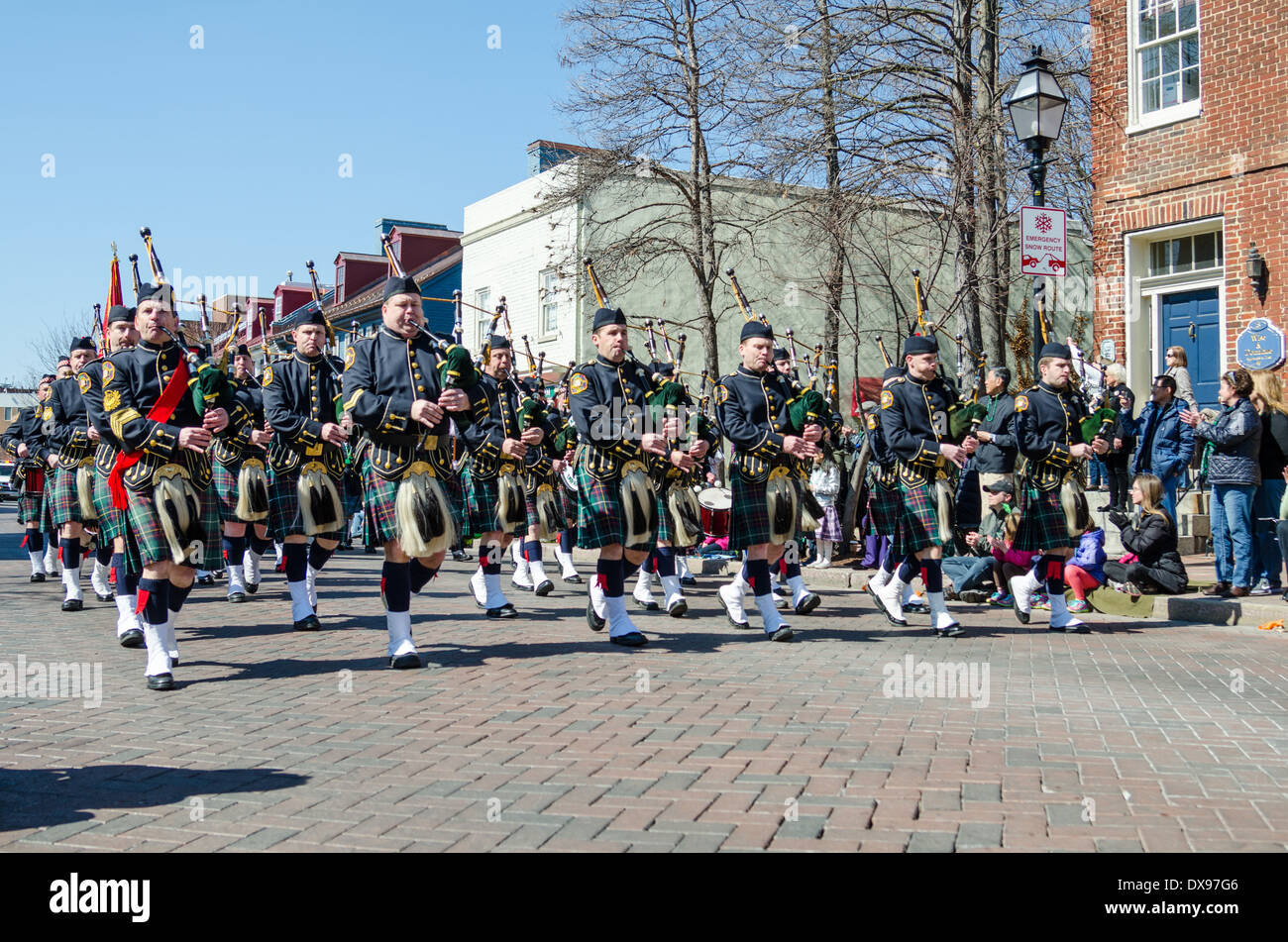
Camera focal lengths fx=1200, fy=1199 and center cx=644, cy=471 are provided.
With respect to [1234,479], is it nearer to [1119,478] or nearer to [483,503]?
[1119,478]

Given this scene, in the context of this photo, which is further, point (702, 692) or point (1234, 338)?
point (1234, 338)

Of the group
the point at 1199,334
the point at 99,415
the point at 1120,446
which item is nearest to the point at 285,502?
the point at 99,415

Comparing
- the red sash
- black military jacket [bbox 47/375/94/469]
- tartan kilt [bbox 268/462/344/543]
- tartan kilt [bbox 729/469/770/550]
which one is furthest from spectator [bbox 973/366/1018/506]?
black military jacket [bbox 47/375/94/469]

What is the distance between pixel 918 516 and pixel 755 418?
Answer: 1427mm

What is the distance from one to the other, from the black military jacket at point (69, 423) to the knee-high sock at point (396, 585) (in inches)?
193

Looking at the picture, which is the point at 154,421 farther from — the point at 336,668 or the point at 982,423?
the point at 982,423

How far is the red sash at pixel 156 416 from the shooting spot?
7051 mm

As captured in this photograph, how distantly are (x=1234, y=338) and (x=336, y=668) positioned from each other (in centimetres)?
1357

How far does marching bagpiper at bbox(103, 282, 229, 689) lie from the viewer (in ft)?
22.6
